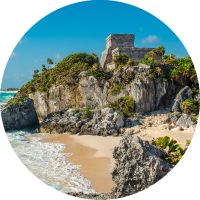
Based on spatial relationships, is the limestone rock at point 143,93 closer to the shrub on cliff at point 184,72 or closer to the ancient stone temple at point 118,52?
the shrub on cliff at point 184,72

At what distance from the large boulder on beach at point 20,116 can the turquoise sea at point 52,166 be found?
154 inches

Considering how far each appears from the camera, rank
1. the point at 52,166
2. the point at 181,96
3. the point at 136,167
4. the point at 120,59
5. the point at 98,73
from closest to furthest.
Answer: the point at 136,167 < the point at 52,166 < the point at 181,96 < the point at 98,73 < the point at 120,59

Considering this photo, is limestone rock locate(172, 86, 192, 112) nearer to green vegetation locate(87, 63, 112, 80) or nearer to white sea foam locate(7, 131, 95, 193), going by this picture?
green vegetation locate(87, 63, 112, 80)

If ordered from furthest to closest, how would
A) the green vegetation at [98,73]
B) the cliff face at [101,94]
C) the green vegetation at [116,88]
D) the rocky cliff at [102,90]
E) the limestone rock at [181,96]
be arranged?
the green vegetation at [98,73] < the green vegetation at [116,88] < the cliff face at [101,94] < the rocky cliff at [102,90] < the limestone rock at [181,96]

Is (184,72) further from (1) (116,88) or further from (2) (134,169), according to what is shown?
(2) (134,169)

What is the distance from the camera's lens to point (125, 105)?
13.5m

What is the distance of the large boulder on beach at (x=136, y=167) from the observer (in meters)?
6.98

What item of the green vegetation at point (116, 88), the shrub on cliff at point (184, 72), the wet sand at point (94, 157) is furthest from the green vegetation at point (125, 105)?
the shrub on cliff at point (184, 72)

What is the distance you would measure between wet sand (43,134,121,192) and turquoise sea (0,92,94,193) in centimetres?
17

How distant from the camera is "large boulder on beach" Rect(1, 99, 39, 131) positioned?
1461 centimetres

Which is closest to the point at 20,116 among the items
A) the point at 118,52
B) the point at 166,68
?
the point at 118,52

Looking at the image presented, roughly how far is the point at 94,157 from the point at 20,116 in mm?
7786

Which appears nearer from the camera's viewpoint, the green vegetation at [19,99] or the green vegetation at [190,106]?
the green vegetation at [190,106]

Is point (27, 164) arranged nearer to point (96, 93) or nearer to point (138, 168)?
point (138, 168)
